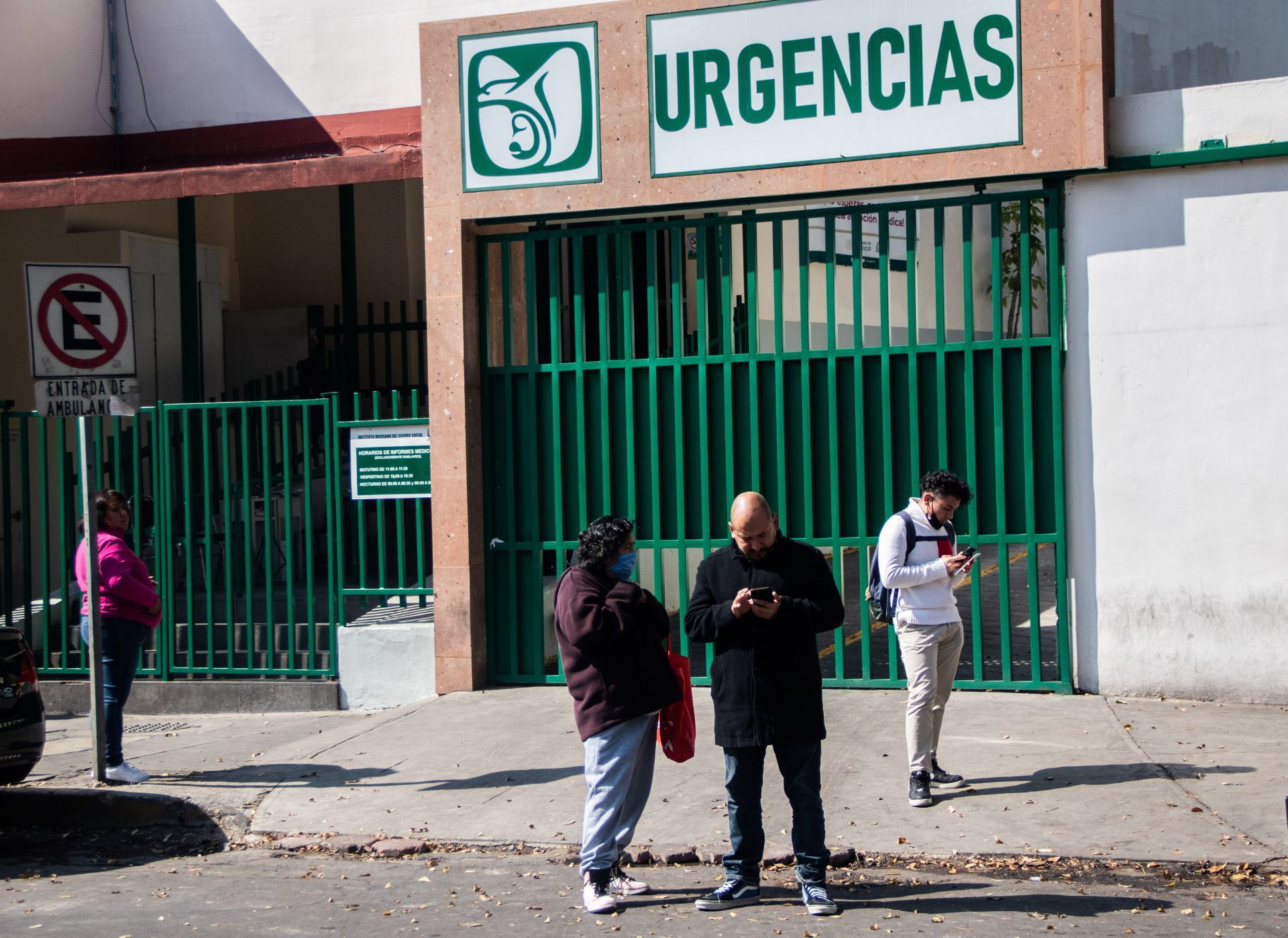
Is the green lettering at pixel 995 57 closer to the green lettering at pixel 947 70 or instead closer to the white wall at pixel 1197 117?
the green lettering at pixel 947 70

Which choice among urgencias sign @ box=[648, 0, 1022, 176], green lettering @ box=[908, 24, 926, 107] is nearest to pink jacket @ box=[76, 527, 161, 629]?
urgencias sign @ box=[648, 0, 1022, 176]

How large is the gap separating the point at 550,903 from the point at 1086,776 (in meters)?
2.97

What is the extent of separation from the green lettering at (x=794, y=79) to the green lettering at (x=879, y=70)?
0.39 metres

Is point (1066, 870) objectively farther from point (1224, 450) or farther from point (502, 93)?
point (502, 93)

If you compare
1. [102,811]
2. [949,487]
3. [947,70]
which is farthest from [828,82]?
[102,811]

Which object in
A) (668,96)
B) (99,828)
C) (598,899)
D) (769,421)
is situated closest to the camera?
(598,899)

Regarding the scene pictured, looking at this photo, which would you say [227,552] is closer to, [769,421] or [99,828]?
[99,828]

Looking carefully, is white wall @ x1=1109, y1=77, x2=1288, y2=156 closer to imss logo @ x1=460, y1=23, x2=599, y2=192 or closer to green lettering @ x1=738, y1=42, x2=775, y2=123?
green lettering @ x1=738, y1=42, x2=775, y2=123

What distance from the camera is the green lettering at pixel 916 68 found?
886 centimetres

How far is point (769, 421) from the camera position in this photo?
940cm

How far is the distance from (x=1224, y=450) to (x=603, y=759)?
4921 mm

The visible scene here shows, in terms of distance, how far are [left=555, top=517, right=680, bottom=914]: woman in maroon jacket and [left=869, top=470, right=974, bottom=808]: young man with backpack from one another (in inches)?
61.3

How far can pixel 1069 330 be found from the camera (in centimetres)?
886

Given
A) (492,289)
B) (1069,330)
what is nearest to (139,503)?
(492,289)
